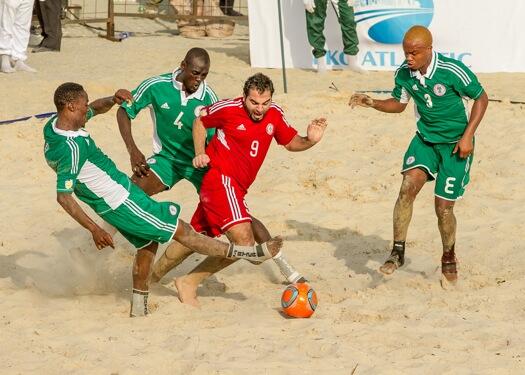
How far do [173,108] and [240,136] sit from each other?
3.08 ft

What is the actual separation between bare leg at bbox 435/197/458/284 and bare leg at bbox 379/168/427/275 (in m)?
0.20

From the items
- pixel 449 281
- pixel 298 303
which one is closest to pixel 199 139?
pixel 298 303

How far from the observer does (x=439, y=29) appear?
648 inches

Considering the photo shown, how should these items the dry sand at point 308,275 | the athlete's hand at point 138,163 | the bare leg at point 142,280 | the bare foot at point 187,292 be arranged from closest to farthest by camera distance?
the dry sand at point 308,275 < the bare leg at point 142,280 < the bare foot at point 187,292 < the athlete's hand at point 138,163

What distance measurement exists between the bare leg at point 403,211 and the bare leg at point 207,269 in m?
1.30

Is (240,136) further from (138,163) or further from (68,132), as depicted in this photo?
(68,132)

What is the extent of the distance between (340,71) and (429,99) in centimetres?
824

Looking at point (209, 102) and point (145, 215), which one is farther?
point (209, 102)

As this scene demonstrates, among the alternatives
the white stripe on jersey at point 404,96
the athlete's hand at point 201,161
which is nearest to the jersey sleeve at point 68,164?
the athlete's hand at point 201,161

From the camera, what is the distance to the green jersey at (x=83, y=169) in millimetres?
7629

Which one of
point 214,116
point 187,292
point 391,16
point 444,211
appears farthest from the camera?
point 391,16

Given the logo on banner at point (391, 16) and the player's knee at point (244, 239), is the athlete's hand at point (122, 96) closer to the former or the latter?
the player's knee at point (244, 239)

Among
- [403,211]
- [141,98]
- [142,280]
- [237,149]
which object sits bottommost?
[142,280]

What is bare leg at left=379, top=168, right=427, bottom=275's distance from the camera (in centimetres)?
902
